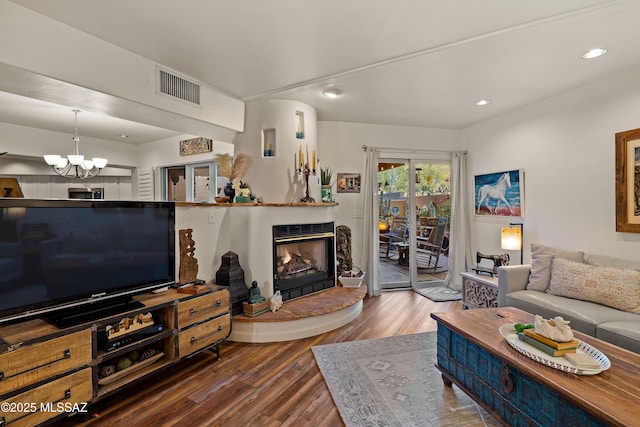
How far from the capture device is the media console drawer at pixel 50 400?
146 centimetres

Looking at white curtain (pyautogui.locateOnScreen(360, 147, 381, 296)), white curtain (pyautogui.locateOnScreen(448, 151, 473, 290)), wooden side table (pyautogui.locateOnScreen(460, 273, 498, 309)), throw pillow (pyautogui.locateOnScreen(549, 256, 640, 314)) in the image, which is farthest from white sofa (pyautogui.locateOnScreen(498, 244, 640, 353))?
white curtain (pyautogui.locateOnScreen(360, 147, 381, 296))

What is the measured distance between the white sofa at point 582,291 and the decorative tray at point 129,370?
3.12m

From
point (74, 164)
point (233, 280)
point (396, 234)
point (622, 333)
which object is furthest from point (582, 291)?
point (74, 164)

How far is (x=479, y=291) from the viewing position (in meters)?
3.45

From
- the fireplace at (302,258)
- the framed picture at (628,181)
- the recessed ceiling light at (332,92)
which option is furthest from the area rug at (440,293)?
→ the recessed ceiling light at (332,92)

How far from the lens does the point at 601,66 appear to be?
2.62 m

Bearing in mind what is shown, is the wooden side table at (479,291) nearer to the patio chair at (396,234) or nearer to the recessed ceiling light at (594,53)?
the patio chair at (396,234)

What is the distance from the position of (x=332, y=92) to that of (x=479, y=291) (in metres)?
2.81

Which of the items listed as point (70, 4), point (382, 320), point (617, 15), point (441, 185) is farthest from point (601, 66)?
point (70, 4)

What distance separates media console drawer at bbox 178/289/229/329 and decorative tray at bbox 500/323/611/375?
2.10m

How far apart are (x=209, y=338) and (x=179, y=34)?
230 centimetres

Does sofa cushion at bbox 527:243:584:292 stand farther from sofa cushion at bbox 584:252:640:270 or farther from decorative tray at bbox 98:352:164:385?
decorative tray at bbox 98:352:164:385

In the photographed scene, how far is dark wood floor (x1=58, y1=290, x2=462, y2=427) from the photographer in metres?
1.81

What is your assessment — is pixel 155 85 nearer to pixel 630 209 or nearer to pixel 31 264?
pixel 31 264
